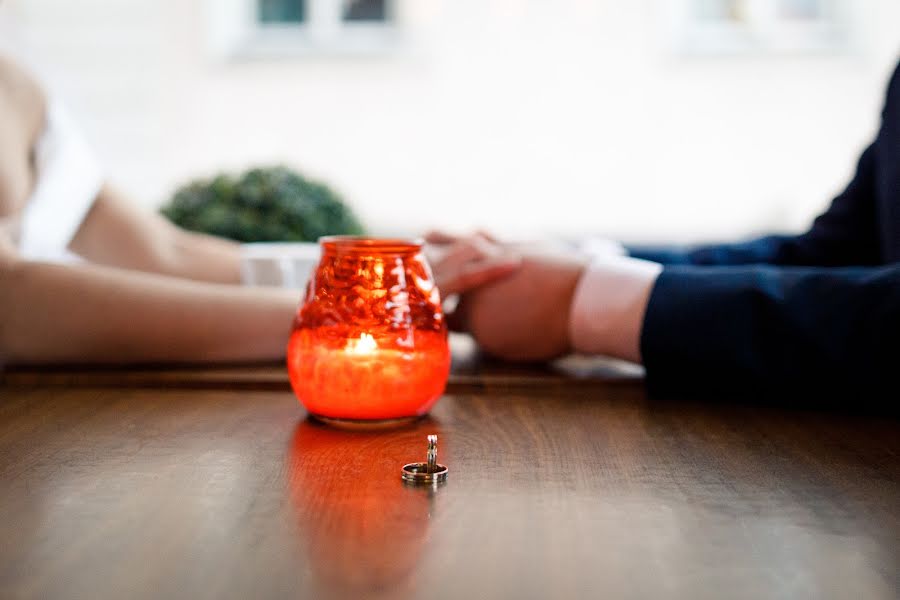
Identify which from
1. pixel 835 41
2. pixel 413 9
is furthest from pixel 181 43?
pixel 835 41

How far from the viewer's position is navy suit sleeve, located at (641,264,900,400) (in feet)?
2.48

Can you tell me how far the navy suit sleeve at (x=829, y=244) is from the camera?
128cm

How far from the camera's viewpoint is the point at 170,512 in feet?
1.47

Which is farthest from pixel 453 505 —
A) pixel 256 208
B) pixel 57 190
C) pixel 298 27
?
pixel 298 27

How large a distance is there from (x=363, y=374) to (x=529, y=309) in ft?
1.04

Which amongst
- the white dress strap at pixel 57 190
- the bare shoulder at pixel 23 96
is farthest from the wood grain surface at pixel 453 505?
the bare shoulder at pixel 23 96

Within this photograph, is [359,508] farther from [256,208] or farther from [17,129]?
[256,208]

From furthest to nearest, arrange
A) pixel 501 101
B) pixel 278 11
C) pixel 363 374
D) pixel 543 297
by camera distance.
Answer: pixel 278 11 < pixel 501 101 < pixel 543 297 < pixel 363 374

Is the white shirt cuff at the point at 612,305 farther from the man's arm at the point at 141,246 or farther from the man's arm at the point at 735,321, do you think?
the man's arm at the point at 141,246

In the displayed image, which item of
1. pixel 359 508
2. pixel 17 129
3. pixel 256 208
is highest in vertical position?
pixel 17 129

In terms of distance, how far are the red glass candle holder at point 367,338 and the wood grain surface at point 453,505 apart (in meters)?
0.02

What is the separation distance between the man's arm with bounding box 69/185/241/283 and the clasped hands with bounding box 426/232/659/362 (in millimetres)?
411

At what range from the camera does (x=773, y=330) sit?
79cm

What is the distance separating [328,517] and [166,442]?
8.0 inches
